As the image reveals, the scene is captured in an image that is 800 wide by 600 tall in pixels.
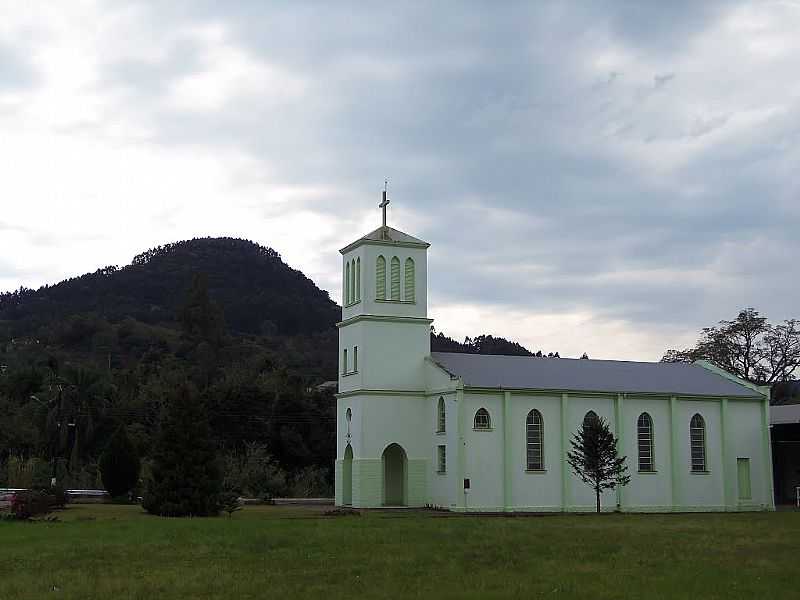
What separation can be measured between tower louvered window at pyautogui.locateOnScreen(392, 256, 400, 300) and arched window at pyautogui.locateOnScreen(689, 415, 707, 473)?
1673 cm

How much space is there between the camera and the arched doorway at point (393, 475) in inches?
2029

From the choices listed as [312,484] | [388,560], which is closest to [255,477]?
[312,484]

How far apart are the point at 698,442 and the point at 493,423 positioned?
12197mm

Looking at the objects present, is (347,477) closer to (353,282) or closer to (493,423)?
(493,423)

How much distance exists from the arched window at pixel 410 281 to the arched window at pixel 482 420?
6938 mm

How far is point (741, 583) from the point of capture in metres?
20.1

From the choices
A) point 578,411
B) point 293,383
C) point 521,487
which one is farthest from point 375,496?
point 293,383

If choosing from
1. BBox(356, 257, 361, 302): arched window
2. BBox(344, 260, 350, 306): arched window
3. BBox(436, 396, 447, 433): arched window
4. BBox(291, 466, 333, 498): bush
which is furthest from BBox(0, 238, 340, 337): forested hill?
BBox(436, 396, 447, 433): arched window

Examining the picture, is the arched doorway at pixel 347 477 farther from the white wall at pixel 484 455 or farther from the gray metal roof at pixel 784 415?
the gray metal roof at pixel 784 415

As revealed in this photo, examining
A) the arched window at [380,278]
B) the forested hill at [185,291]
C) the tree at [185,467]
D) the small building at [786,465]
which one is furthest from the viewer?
the forested hill at [185,291]

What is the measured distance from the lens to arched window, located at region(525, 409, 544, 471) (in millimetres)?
49219

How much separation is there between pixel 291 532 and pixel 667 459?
Result: 28221mm

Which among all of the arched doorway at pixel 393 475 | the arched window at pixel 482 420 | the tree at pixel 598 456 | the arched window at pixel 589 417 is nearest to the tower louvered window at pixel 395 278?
the arched window at pixel 482 420

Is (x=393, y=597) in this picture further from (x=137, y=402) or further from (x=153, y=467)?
(x=137, y=402)
